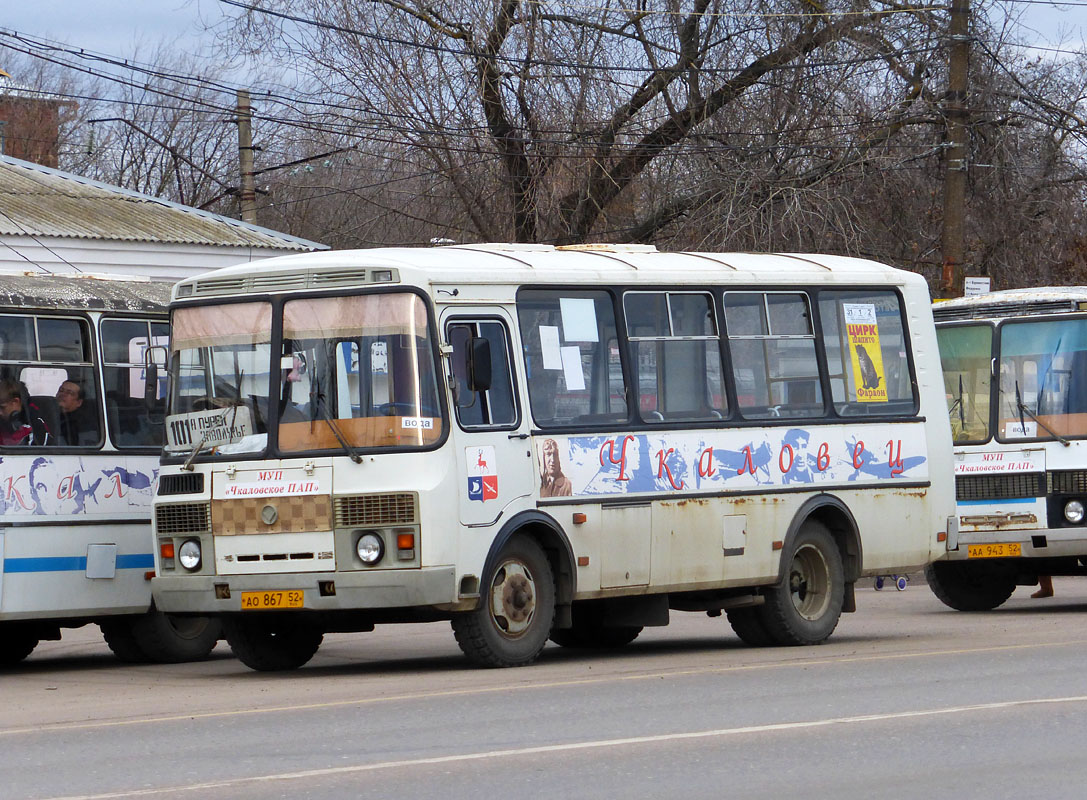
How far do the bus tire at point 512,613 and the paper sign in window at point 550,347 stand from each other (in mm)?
1207

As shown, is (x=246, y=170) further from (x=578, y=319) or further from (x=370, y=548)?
(x=370, y=548)

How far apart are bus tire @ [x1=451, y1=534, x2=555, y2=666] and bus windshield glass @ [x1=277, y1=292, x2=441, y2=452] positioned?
1.10 meters

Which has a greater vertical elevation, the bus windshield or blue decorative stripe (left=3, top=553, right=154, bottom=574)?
the bus windshield

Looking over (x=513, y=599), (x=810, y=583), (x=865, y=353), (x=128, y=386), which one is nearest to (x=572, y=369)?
(x=513, y=599)

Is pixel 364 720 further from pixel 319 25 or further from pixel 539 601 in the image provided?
pixel 319 25

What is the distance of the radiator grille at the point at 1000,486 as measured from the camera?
17484 millimetres

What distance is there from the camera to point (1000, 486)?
58.0 ft

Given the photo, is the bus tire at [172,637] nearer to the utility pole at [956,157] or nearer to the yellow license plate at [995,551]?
the yellow license plate at [995,551]

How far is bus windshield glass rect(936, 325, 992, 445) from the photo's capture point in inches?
711

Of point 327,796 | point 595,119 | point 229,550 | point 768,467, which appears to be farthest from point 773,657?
point 595,119

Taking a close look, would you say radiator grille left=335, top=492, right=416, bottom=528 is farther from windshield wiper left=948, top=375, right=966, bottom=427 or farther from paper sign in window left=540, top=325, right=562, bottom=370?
windshield wiper left=948, top=375, right=966, bottom=427

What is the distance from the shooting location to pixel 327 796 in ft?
24.2

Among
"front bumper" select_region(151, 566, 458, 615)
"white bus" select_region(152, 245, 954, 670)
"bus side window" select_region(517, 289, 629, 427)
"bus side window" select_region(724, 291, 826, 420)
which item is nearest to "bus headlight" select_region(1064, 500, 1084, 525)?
"white bus" select_region(152, 245, 954, 670)

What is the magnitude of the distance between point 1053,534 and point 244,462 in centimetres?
822
